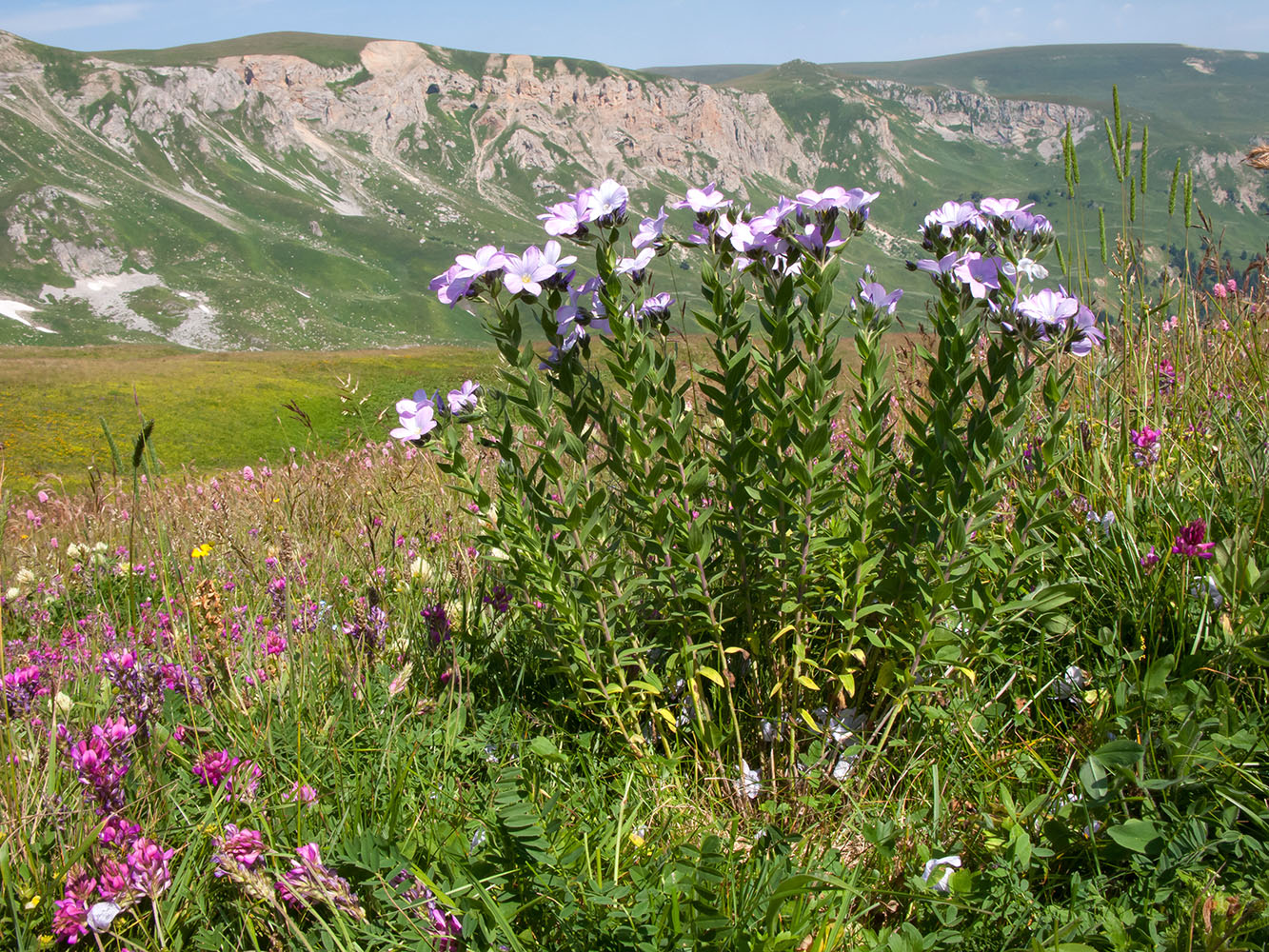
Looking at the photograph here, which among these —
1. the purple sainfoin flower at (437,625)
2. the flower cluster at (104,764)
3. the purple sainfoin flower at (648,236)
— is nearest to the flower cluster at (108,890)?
the flower cluster at (104,764)

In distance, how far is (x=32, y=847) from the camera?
6.72ft

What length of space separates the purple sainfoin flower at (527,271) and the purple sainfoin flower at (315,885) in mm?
1541

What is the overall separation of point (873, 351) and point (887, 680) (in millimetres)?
1052

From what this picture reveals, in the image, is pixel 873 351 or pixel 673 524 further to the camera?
pixel 673 524

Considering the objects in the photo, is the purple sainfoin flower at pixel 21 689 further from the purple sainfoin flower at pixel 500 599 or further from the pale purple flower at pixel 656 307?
the pale purple flower at pixel 656 307

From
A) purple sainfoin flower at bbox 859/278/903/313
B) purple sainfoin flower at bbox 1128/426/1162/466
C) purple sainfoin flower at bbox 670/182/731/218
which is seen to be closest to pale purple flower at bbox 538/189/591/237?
purple sainfoin flower at bbox 670/182/731/218

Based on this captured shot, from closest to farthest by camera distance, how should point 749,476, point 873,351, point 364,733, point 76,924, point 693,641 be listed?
1. point 76,924
2. point 873,351
3. point 749,476
4. point 364,733
5. point 693,641

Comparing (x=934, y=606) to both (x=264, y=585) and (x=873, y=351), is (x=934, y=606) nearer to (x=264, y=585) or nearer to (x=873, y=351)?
(x=873, y=351)

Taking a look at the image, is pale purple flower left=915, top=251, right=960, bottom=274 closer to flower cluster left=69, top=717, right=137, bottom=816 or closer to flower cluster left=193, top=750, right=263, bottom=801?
flower cluster left=193, top=750, right=263, bottom=801

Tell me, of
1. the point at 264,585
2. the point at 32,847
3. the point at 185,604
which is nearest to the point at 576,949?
the point at 32,847

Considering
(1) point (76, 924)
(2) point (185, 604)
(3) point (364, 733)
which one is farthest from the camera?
(2) point (185, 604)

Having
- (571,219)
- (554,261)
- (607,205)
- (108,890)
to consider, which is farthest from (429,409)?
(108,890)

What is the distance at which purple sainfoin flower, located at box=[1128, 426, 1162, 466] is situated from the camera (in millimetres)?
3312

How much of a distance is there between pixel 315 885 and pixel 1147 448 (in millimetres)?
3431
